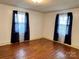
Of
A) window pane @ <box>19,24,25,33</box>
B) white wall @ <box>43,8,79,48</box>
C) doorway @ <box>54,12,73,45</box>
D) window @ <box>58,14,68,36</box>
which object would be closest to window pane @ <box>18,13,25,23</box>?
window pane @ <box>19,24,25,33</box>

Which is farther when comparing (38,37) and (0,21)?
(38,37)

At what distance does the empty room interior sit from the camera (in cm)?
375

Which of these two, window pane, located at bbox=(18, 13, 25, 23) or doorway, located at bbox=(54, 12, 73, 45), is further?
window pane, located at bbox=(18, 13, 25, 23)

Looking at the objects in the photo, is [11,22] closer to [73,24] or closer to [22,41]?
[22,41]

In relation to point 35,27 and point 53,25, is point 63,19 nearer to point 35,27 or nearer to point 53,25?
point 53,25

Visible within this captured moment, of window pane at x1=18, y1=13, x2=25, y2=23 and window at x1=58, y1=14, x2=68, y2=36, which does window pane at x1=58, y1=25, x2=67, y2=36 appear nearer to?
window at x1=58, y1=14, x2=68, y2=36

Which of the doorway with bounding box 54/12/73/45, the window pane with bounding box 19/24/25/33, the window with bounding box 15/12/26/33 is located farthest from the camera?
the window pane with bounding box 19/24/25/33

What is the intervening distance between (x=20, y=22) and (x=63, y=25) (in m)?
2.48

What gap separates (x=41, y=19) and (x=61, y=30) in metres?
1.88

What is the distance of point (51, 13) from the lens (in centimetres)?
561

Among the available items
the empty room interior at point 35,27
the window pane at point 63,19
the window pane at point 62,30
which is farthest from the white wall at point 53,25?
the window pane at point 62,30

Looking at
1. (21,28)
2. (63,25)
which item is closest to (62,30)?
(63,25)

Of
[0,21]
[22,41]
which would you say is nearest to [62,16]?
[22,41]

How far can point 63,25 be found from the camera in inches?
186
